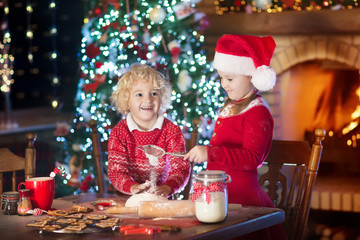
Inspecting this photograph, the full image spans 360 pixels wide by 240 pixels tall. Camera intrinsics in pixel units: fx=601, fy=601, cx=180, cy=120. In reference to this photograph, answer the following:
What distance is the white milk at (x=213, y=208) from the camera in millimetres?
1780

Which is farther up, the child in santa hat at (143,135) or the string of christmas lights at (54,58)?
the string of christmas lights at (54,58)

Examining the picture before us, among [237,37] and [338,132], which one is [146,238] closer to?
[237,37]

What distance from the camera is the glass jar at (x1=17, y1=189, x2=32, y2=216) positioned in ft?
6.59

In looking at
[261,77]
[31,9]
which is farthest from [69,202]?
[31,9]

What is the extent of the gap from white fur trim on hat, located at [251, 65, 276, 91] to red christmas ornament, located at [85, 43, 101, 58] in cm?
173

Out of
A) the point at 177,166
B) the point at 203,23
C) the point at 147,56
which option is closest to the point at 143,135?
the point at 177,166

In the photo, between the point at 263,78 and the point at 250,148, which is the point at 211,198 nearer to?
the point at 250,148

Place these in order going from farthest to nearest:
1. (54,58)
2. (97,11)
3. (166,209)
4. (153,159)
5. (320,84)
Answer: (54,58), (320,84), (97,11), (153,159), (166,209)

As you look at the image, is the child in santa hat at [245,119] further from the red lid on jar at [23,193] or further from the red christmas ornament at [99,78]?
the red christmas ornament at [99,78]

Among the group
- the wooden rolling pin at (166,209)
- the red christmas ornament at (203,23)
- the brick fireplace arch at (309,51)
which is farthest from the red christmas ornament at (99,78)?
the wooden rolling pin at (166,209)

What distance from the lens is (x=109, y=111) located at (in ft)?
12.5

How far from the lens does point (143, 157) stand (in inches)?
96.0

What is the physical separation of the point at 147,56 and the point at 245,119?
1.59 m

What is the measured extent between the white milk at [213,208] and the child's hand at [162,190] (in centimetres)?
40
